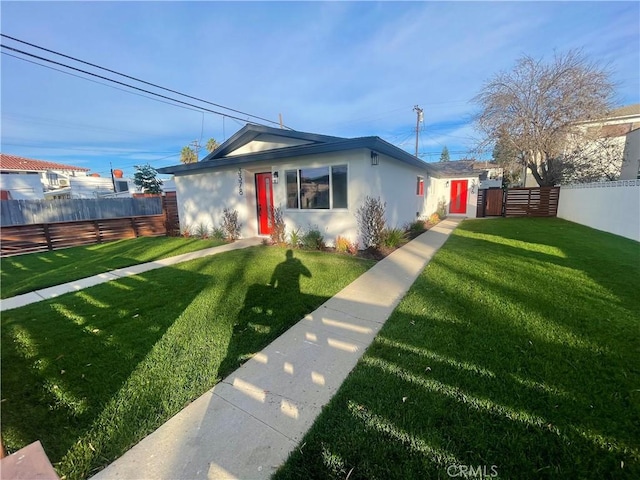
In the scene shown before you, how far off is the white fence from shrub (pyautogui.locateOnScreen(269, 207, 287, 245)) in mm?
10526

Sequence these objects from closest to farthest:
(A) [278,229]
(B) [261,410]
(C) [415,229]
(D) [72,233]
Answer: (B) [261,410], (A) [278,229], (D) [72,233], (C) [415,229]

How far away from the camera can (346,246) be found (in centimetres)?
763

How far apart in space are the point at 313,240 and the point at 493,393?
6150 mm

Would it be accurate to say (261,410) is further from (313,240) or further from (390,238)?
(390,238)

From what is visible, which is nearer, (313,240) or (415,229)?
(313,240)

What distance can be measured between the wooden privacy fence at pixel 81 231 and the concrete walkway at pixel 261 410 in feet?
36.2

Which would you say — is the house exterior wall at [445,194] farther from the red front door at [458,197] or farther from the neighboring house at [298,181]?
the neighboring house at [298,181]

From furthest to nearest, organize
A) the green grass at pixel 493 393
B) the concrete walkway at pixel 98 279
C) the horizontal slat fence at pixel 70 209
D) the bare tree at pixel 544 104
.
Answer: the bare tree at pixel 544 104, the horizontal slat fence at pixel 70 209, the concrete walkway at pixel 98 279, the green grass at pixel 493 393

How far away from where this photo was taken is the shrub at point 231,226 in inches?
394

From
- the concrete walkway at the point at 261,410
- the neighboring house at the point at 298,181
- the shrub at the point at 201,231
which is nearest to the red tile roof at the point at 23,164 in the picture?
the neighboring house at the point at 298,181

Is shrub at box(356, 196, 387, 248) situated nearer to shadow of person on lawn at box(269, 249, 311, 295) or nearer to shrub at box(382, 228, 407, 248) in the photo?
shrub at box(382, 228, 407, 248)

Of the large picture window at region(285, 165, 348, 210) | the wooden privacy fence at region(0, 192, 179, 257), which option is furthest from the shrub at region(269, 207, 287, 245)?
the wooden privacy fence at region(0, 192, 179, 257)

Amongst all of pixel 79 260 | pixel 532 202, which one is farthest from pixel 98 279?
pixel 532 202

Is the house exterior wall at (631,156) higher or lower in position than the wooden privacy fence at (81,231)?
higher
